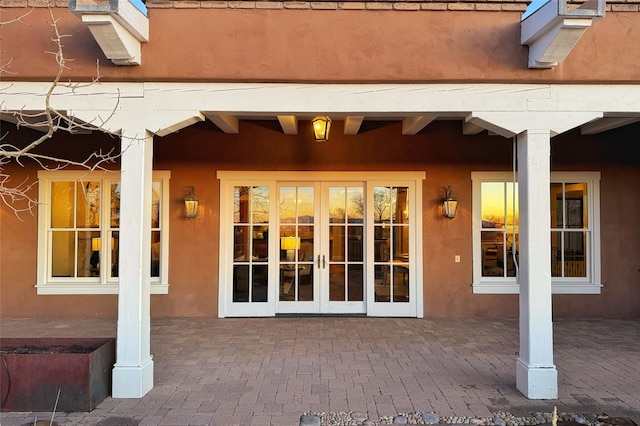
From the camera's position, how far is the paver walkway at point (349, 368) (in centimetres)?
375

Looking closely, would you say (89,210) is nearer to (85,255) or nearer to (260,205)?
(85,255)

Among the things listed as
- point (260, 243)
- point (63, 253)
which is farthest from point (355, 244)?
point (63, 253)

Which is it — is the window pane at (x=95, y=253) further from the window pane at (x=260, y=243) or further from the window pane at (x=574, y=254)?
the window pane at (x=574, y=254)

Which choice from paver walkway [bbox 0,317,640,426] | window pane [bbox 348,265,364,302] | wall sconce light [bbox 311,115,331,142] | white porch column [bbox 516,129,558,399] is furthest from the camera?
window pane [bbox 348,265,364,302]

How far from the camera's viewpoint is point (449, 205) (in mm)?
7078

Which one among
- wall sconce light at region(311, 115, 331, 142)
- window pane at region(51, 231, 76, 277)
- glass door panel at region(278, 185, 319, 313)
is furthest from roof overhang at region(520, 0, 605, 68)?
window pane at region(51, 231, 76, 277)

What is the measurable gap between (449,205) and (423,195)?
0.47m

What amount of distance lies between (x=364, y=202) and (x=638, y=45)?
4261 mm

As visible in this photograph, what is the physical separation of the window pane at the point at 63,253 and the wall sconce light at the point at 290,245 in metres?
3.59

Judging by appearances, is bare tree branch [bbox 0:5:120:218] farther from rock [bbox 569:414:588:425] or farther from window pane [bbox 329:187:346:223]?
rock [bbox 569:414:588:425]

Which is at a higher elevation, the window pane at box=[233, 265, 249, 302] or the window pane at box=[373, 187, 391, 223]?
the window pane at box=[373, 187, 391, 223]

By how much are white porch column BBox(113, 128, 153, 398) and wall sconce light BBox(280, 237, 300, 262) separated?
3.35 metres

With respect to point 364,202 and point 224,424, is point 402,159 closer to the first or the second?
point 364,202

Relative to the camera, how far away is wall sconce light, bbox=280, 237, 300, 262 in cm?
736
